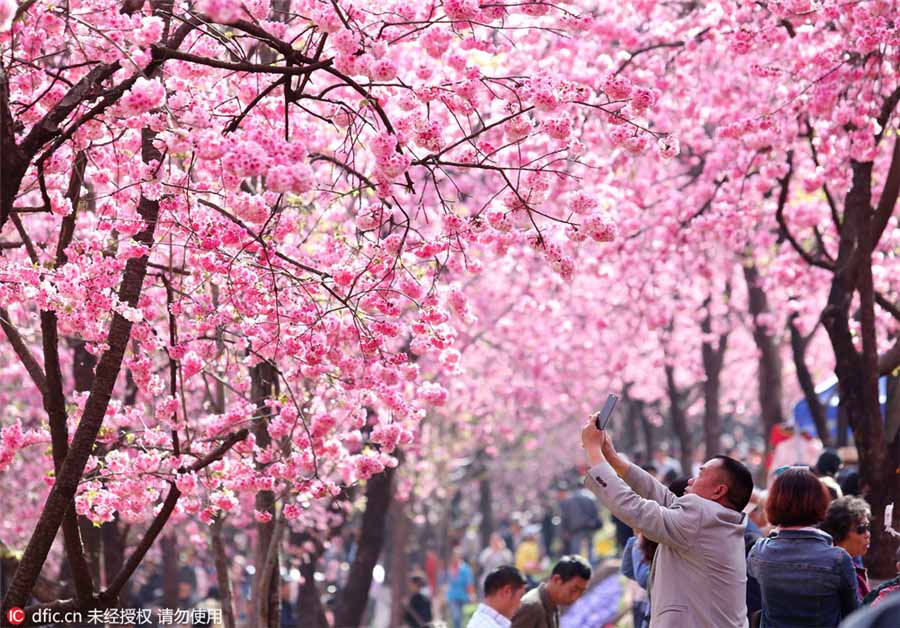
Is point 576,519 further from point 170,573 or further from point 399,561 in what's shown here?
point 170,573

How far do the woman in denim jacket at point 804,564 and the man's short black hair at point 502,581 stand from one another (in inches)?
73.2

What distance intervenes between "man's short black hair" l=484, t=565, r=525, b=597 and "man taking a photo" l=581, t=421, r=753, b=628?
2061 millimetres

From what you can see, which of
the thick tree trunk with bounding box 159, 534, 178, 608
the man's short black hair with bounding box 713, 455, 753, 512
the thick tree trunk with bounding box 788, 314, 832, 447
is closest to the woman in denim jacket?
the man's short black hair with bounding box 713, 455, 753, 512

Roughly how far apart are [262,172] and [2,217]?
134 cm

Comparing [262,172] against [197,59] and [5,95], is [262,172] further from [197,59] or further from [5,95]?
[5,95]

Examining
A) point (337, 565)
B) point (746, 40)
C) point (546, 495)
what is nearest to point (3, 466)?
point (746, 40)

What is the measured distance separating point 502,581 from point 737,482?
7.77 feet

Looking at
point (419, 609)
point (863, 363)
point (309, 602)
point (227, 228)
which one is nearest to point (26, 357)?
point (227, 228)

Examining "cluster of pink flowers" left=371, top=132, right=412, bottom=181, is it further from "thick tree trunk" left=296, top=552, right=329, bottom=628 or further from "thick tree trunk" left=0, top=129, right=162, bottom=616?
"thick tree trunk" left=296, top=552, right=329, bottom=628

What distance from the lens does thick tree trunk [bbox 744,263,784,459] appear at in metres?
16.9

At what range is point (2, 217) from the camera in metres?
5.95

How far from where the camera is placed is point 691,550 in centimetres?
531

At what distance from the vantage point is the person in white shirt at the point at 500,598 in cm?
745

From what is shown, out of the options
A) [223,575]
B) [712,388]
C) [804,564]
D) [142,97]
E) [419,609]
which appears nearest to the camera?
[142,97]
